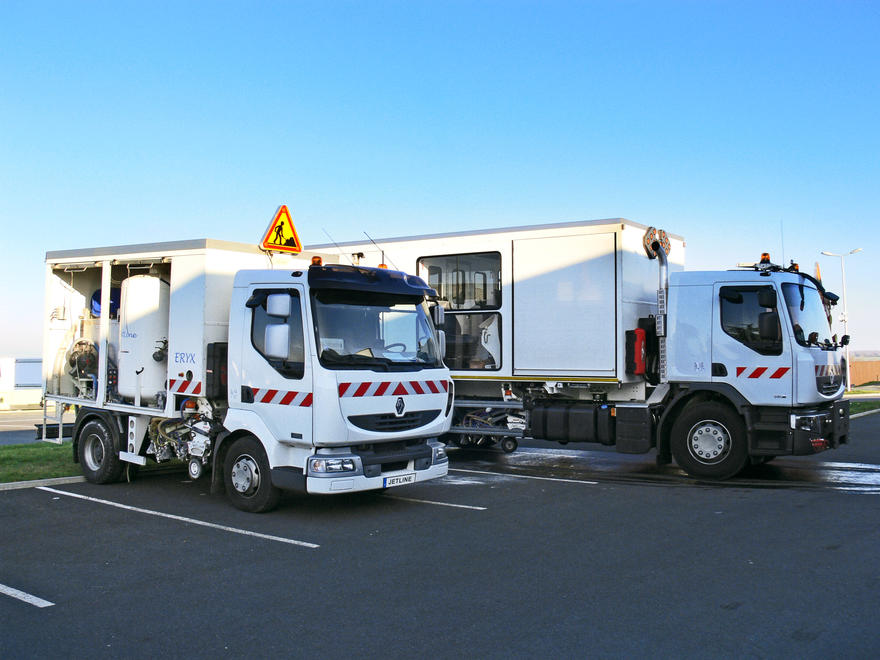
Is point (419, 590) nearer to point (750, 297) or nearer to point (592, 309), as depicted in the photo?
point (592, 309)

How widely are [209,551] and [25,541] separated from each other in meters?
1.87

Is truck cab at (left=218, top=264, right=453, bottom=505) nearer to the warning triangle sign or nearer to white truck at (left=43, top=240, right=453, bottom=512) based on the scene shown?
white truck at (left=43, top=240, right=453, bottom=512)

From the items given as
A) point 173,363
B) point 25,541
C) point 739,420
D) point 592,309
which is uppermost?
point 592,309

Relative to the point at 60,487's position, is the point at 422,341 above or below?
above

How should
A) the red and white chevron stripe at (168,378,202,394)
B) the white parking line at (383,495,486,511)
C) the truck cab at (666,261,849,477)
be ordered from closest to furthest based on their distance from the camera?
the white parking line at (383,495,486,511) → the red and white chevron stripe at (168,378,202,394) → the truck cab at (666,261,849,477)

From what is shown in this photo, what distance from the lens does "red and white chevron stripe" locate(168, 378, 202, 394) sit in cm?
912

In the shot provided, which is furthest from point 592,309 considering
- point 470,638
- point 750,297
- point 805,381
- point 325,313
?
point 470,638

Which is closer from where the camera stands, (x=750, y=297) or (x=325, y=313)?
(x=325, y=313)

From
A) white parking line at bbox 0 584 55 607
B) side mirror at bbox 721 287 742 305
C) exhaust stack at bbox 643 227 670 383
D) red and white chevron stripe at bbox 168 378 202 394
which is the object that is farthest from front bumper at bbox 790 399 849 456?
white parking line at bbox 0 584 55 607

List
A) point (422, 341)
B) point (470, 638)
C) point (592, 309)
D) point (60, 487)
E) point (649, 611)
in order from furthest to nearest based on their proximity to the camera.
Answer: point (592, 309)
point (60, 487)
point (422, 341)
point (649, 611)
point (470, 638)

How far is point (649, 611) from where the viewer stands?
513 cm

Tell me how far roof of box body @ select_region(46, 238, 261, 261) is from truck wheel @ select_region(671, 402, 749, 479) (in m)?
6.36

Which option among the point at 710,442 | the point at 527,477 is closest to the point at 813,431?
the point at 710,442

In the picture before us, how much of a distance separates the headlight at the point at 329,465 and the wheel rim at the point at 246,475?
2.94 feet
